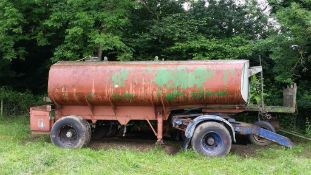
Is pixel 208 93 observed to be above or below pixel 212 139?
above

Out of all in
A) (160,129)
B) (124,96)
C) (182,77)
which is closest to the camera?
(182,77)

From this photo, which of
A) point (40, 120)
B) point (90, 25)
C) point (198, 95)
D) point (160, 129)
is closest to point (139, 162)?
point (160, 129)

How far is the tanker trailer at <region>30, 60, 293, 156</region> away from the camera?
40.9 feet

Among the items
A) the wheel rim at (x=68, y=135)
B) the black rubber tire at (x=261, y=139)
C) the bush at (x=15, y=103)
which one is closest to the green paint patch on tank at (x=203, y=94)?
the black rubber tire at (x=261, y=139)

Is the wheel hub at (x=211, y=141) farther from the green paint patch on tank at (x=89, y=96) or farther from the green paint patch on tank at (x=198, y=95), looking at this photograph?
the green paint patch on tank at (x=89, y=96)

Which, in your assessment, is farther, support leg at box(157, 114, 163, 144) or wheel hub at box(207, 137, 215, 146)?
support leg at box(157, 114, 163, 144)

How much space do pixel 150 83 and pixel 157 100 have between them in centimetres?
52

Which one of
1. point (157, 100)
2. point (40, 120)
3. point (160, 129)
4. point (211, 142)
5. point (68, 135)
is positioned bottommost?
point (211, 142)

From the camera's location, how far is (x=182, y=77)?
41.7 feet

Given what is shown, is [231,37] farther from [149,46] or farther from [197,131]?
[197,131]

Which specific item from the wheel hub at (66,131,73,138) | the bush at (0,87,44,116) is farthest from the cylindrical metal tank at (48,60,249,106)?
the bush at (0,87,44,116)

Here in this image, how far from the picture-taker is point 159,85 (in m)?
12.8

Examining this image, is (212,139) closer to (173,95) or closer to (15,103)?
(173,95)

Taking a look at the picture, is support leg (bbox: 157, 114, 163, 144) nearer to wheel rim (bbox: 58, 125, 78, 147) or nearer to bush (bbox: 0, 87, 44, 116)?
wheel rim (bbox: 58, 125, 78, 147)
